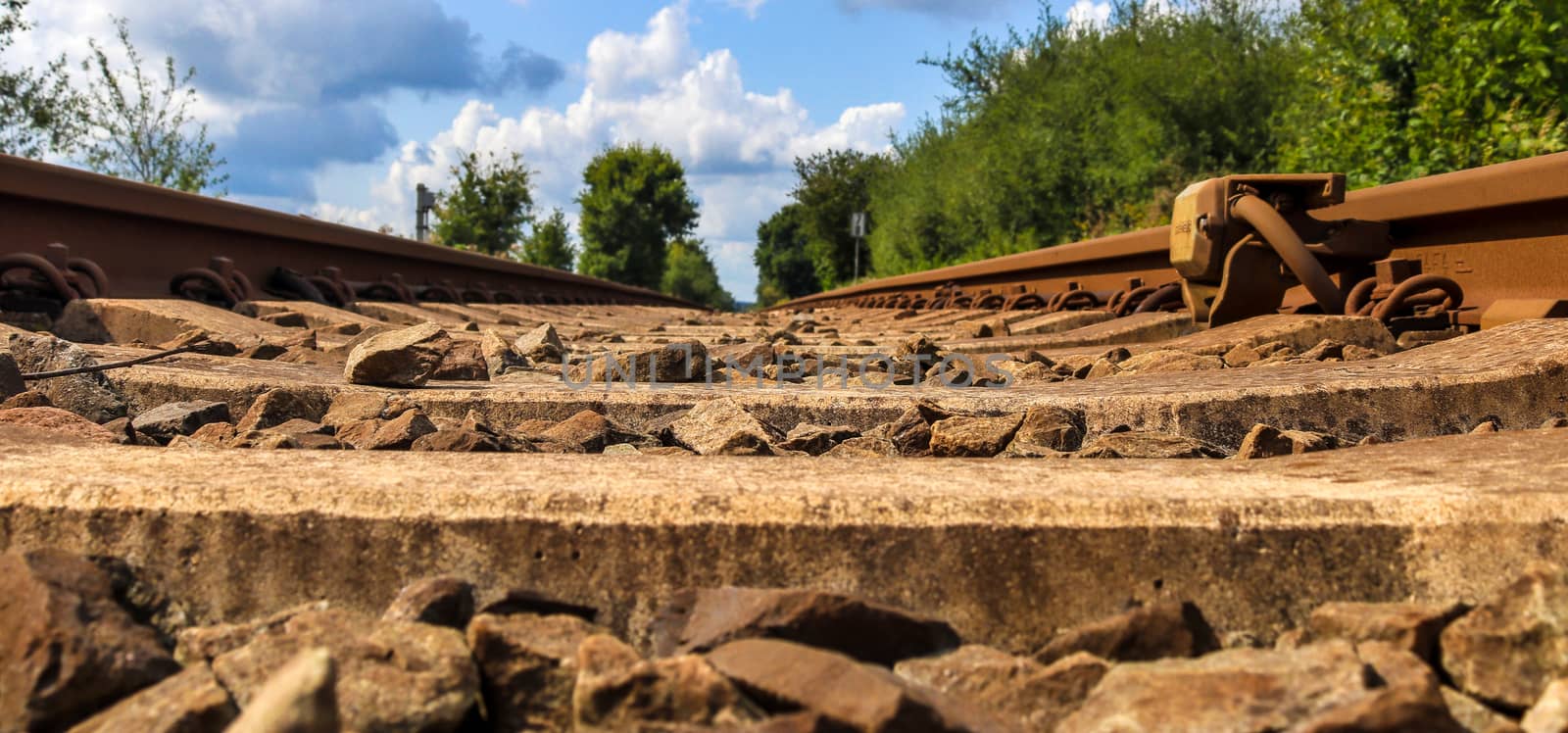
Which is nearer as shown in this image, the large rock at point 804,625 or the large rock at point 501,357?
the large rock at point 804,625

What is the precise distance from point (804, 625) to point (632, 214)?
62.2m

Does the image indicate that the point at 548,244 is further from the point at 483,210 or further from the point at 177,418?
the point at 177,418

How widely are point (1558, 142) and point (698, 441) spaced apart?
Answer: 19.5 feet

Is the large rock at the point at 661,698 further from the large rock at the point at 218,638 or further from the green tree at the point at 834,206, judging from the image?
the green tree at the point at 834,206

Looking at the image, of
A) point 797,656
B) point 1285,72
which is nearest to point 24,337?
point 797,656

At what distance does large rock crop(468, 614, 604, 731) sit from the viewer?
108 cm

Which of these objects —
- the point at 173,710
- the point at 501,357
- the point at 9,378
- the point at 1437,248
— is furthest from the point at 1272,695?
the point at 1437,248

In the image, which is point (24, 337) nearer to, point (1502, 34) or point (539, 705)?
point (539, 705)

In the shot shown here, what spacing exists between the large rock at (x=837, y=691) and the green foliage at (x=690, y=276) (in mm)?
68909

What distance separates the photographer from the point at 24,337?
2770mm

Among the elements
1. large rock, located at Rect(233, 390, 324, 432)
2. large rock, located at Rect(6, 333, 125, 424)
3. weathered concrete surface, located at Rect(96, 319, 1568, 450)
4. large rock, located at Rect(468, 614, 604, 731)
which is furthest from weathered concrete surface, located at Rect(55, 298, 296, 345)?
large rock, located at Rect(468, 614, 604, 731)

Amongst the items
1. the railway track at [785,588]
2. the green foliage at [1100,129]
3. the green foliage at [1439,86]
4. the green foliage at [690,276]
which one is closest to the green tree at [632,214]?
the green foliage at [690,276]

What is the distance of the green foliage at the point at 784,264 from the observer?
76.0 m

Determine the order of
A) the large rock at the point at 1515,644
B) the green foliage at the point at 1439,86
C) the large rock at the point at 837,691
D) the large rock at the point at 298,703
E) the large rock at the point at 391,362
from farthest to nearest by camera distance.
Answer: the green foliage at the point at 1439,86 < the large rock at the point at 391,362 < the large rock at the point at 1515,644 < the large rock at the point at 837,691 < the large rock at the point at 298,703
